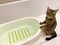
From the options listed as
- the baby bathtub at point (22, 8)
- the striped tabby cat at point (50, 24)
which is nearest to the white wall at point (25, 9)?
the baby bathtub at point (22, 8)

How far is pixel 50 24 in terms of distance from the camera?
0.56 meters

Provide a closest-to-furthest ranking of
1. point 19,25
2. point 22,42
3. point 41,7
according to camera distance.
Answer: point 22,42 → point 19,25 → point 41,7

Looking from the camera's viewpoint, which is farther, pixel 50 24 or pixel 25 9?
pixel 25 9

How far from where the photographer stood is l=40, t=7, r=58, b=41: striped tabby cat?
1.79 ft

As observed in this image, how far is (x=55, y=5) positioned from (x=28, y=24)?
9.9 inches

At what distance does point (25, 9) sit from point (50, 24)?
21 cm

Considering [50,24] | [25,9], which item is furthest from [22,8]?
[50,24]

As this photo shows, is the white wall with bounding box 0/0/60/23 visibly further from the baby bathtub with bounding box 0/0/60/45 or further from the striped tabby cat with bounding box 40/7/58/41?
the striped tabby cat with bounding box 40/7/58/41

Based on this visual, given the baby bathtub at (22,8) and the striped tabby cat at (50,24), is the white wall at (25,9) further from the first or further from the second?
the striped tabby cat at (50,24)

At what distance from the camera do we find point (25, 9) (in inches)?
28.0

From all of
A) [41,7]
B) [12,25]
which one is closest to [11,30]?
[12,25]

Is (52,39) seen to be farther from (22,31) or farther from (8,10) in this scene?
(8,10)

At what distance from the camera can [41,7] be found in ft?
2.45

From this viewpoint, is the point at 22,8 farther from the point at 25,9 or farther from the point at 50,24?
the point at 50,24
